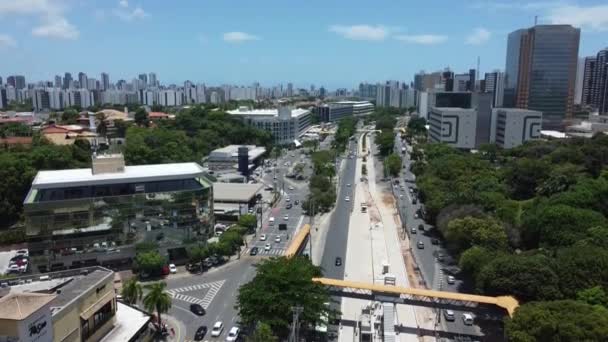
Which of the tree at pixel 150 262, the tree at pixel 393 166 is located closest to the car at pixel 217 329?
the tree at pixel 150 262

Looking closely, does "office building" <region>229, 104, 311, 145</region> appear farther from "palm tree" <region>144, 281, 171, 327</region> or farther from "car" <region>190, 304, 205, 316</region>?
"palm tree" <region>144, 281, 171, 327</region>

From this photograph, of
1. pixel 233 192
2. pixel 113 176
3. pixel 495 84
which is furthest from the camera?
pixel 495 84

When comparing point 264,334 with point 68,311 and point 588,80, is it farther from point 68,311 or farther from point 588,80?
point 588,80

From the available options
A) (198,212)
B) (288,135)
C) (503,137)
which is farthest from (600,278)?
(288,135)

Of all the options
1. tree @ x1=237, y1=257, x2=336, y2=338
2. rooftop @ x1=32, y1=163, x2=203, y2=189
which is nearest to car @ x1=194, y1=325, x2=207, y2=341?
tree @ x1=237, y1=257, x2=336, y2=338

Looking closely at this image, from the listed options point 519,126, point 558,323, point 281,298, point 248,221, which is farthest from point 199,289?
point 519,126

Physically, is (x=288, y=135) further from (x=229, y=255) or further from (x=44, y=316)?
(x=44, y=316)

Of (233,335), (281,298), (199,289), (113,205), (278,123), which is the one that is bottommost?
(199,289)
